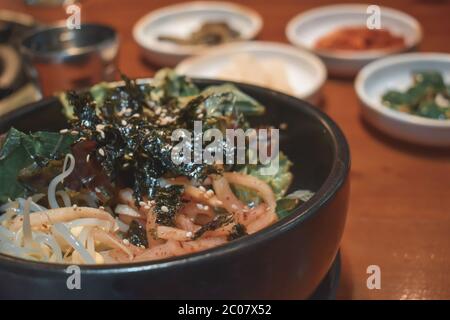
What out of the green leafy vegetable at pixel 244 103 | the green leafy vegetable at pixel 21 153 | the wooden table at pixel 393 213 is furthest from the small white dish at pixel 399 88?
the green leafy vegetable at pixel 21 153

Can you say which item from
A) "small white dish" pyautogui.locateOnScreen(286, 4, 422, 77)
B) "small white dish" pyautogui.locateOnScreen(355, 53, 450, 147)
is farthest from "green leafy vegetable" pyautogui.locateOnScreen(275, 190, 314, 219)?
"small white dish" pyautogui.locateOnScreen(286, 4, 422, 77)

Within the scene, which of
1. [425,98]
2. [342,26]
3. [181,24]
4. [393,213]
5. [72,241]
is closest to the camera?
[72,241]

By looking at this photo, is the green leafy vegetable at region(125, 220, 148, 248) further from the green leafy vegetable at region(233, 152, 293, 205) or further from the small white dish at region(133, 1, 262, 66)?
the small white dish at region(133, 1, 262, 66)

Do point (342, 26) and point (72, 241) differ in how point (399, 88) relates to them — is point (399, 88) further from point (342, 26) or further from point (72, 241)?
Result: point (72, 241)

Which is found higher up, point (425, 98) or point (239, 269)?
point (239, 269)

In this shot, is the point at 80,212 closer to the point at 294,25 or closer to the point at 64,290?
the point at 64,290

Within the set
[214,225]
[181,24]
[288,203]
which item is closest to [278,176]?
[288,203]
